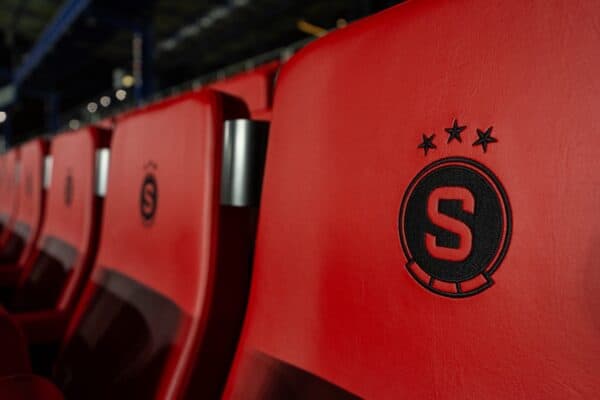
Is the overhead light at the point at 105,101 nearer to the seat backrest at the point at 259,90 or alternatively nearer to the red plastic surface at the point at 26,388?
the seat backrest at the point at 259,90

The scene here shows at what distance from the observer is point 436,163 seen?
304 mm

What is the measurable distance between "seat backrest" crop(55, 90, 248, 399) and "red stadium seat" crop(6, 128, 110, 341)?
0.21m

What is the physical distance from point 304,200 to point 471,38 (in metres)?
0.19

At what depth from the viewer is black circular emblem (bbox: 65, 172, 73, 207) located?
1130mm

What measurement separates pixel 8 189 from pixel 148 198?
6.36 feet

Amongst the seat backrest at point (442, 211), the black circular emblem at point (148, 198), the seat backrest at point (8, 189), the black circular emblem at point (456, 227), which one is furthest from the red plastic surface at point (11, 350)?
the seat backrest at point (8, 189)

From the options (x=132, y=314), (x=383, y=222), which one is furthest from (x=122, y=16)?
(x=383, y=222)

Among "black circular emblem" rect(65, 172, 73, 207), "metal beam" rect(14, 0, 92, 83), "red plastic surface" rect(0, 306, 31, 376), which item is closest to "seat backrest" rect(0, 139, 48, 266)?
"black circular emblem" rect(65, 172, 73, 207)

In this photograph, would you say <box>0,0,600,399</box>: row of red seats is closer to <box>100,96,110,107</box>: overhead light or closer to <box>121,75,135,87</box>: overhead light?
<box>121,75,135,87</box>: overhead light

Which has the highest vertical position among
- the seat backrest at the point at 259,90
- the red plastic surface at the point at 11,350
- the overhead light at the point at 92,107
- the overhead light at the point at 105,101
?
the overhead light at the point at 105,101

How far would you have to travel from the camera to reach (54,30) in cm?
525

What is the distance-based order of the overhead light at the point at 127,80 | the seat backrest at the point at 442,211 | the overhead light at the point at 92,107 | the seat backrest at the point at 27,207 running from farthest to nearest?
the overhead light at the point at 92,107, the overhead light at the point at 127,80, the seat backrest at the point at 27,207, the seat backrest at the point at 442,211

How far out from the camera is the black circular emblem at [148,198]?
0.63 metres

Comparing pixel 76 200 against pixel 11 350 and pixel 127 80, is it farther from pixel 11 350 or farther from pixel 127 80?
pixel 127 80
